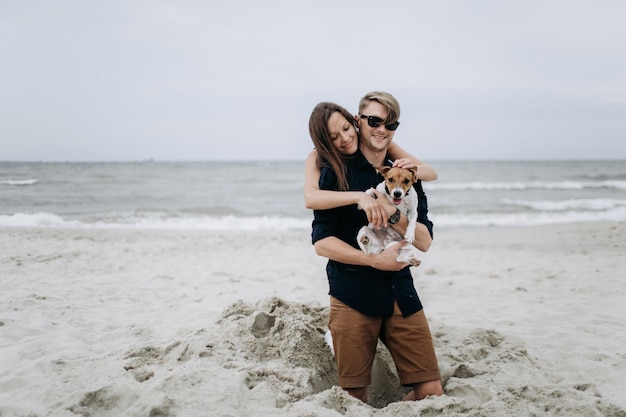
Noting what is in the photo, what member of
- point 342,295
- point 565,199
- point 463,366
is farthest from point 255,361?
point 565,199

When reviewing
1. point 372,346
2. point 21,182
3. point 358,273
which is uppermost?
point 21,182

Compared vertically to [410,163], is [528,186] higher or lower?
lower

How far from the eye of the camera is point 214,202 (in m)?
18.3

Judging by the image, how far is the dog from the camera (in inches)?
113

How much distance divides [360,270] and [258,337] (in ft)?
3.65

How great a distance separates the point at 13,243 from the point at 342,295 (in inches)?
200

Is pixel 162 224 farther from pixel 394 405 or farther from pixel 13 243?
pixel 394 405

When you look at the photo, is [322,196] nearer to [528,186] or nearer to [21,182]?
[21,182]

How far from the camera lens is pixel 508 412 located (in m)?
2.71

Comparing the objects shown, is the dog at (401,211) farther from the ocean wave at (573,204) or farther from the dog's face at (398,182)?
the ocean wave at (573,204)

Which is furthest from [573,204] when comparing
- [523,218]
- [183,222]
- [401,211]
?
[401,211]

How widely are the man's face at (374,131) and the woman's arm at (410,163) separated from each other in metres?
0.17

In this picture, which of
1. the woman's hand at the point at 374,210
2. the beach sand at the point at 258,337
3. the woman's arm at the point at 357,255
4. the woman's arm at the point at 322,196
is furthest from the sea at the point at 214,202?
the woman's hand at the point at 374,210

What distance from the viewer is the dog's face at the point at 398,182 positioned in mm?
2861
